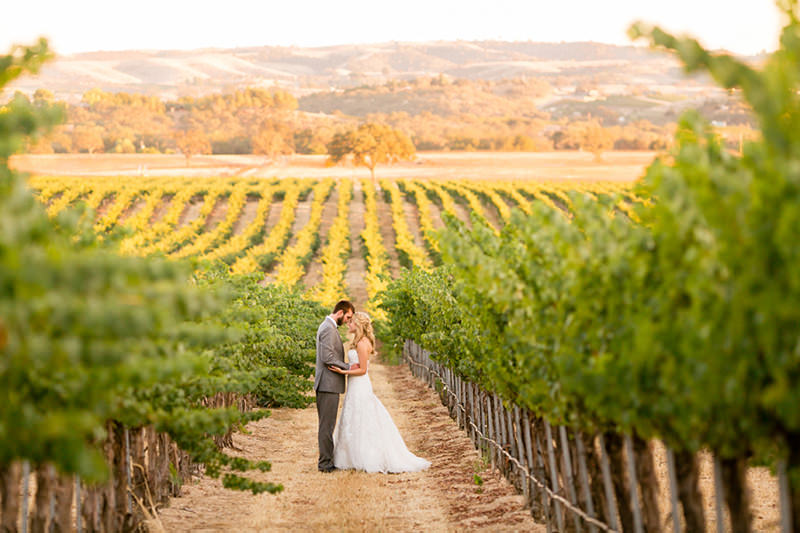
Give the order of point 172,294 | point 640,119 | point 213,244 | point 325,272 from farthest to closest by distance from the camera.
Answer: point 640,119 → point 213,244 → point 325,272 → point 172,294

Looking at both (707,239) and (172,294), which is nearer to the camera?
(172,294)

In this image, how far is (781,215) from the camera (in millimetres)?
3922

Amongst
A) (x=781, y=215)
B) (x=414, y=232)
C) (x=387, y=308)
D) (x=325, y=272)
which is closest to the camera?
(x=781, y=215)

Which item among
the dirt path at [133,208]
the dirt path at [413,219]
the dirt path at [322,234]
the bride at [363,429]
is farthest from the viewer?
the dirt path at [133,208]

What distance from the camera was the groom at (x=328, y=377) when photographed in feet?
40.3

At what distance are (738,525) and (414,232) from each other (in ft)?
176

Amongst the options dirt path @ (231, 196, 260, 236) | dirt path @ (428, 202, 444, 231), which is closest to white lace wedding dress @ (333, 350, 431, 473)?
dirt path @ (428, 202, 444, 231)

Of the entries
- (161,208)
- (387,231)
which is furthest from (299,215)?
(161,208)

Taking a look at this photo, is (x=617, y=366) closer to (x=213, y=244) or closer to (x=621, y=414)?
(x=621, y=414)

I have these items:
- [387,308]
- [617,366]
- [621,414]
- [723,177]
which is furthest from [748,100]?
[387,308]

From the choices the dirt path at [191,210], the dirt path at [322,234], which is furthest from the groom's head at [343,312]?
the dirt path at [191,210]

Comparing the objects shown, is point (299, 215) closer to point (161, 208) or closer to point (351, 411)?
point (161, 208)

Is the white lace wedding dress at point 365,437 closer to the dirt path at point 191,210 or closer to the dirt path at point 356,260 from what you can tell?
the dirt path at point 356,260

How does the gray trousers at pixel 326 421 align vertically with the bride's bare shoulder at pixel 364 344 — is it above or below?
below
